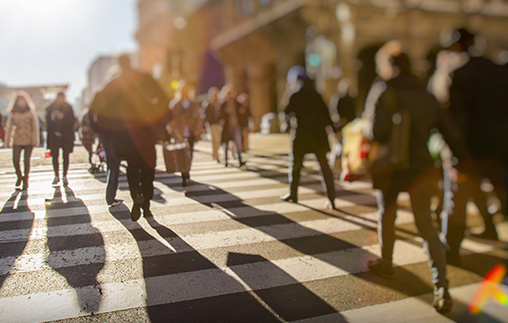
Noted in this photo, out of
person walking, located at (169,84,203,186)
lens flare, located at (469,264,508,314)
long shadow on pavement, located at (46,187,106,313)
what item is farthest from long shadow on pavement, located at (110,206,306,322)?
person walking, located at (169,84,203,186)

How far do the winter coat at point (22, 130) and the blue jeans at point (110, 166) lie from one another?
54 cm

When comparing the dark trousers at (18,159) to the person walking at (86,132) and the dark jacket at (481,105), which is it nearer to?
the person walking at (86,132)

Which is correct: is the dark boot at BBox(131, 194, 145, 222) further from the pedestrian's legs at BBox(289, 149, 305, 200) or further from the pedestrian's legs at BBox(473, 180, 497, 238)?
the pedestrian's legs at BBox(473, 180, 497, 238)

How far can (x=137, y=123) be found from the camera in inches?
181

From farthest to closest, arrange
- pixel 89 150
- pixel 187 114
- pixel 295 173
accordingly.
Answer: pixel 187 114, pixel 295 173, pixel 89 150

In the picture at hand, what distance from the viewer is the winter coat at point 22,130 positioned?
3717 millimetres

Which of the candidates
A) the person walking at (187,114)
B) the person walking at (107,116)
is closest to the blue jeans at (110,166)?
the person walking at (107,116)

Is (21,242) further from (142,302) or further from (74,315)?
(142,302)

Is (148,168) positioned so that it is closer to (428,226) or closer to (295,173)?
(295,173)

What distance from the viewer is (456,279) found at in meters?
4.18

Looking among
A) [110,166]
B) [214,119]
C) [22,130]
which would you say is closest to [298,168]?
[110,166]

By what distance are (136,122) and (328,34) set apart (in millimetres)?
19527

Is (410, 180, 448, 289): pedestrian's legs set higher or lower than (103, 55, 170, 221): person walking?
lower

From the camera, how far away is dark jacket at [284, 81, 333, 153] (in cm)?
645
